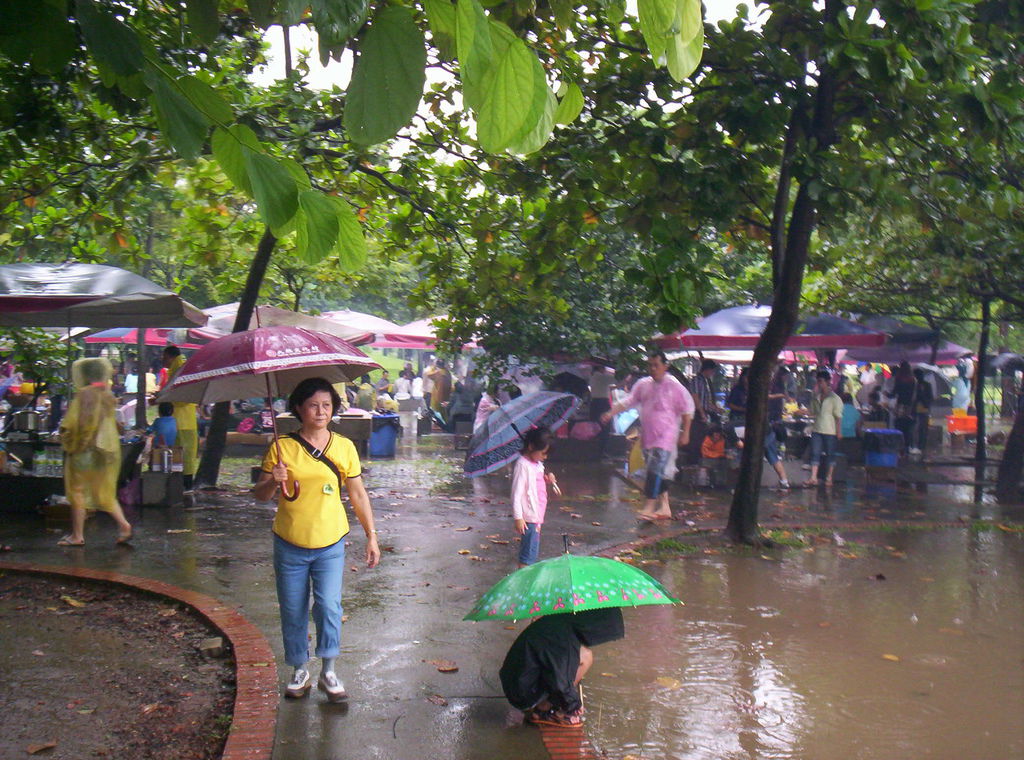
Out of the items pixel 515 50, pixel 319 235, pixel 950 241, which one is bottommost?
pixel 319 235

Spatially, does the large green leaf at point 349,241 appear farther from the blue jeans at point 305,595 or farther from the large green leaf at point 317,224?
the blue jeans at point 305,595

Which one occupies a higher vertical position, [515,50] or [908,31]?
[908,31]

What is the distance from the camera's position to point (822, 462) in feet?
51.3

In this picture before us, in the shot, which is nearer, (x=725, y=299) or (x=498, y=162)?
(x=498, y=162)

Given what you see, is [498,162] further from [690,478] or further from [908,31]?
[690,478]

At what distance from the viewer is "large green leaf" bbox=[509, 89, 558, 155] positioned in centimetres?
245

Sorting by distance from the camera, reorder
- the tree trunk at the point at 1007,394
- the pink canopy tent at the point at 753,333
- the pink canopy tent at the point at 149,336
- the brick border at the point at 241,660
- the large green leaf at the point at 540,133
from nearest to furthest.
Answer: the large green leaf at the point at 540,133, the brick border at the point at 241,660, the pink canopy tent at the point at 753,333, the pink canopy tent at the point at 149,336, the tree trunk at the point at 1007,394

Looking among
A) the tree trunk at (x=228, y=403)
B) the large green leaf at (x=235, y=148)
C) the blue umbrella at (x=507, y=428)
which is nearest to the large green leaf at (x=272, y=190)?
the large green leaf at (x=235, y=148)

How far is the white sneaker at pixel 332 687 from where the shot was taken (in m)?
5.22

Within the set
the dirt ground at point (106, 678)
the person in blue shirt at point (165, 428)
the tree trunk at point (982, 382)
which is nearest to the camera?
the dirt ground at point (106, 678)

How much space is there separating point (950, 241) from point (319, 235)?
8.91 metres

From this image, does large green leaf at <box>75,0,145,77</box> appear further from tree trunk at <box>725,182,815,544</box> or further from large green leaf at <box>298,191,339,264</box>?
tree trunk at <box>725,182,815,544</box>

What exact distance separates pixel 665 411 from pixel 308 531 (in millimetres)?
6576

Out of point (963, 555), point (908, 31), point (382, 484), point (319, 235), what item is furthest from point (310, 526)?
point (382, 484)
